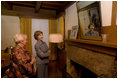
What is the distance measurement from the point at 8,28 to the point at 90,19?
10.8 ft

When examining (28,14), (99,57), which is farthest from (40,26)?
(99,57)

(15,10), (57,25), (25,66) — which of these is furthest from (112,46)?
(15,10)

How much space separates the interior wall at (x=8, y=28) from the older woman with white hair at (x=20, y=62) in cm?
238

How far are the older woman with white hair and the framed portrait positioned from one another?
121cm

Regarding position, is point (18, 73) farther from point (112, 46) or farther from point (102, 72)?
point (112, 46)

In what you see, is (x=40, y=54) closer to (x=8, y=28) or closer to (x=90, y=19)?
(x=90, y=19)

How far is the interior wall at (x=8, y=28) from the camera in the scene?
11.4 feet

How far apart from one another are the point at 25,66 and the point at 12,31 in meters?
2.65

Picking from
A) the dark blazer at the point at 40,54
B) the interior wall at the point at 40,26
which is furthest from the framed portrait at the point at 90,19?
the interior wall at the point at 40,26

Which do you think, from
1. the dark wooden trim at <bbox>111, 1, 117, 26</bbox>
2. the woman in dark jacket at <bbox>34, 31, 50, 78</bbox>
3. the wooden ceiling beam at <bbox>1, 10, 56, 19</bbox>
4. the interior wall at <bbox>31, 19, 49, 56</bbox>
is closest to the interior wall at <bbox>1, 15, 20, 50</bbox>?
the wooden ceiling beam at <bbox>1, 10, 56, 19</bbox>

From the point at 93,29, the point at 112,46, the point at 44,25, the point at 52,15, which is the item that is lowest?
the point at 112,46

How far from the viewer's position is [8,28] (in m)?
3.59

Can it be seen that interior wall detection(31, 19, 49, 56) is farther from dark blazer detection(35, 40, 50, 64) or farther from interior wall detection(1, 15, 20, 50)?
dark blazer detection(35, 40, 50, 64)

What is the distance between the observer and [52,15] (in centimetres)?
430
